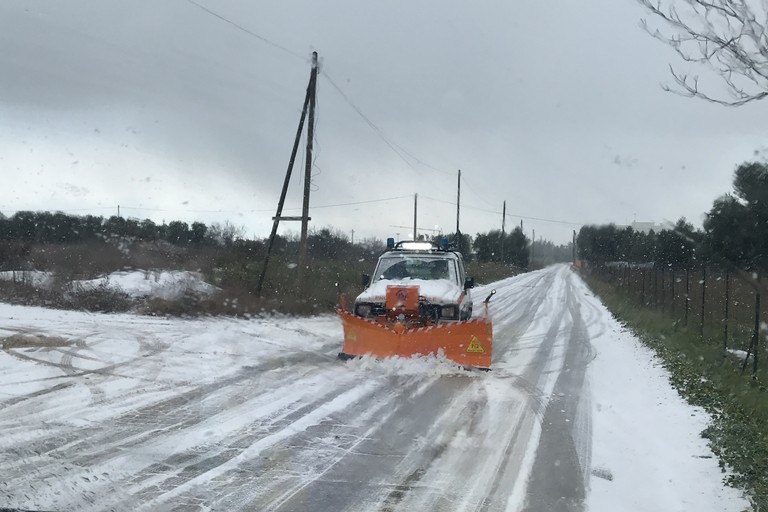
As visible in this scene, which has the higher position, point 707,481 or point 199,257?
point 199,257

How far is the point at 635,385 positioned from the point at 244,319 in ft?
33.1

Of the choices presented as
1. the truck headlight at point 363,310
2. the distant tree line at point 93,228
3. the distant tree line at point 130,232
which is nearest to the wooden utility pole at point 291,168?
the truck headlight at point 363,310

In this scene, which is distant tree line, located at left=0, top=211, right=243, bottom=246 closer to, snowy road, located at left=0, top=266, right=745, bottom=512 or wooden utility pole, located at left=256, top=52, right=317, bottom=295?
wooden utility pole, located at left=256, top=52, right=317, bottom=295

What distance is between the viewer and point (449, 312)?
416 inches

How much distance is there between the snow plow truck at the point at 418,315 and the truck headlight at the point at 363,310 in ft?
0.06

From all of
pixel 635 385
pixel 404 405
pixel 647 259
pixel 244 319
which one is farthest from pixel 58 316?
A: pixel 647 259

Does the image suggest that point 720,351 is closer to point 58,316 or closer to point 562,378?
point 562,378

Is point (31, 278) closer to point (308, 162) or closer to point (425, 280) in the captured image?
point (308, 162)

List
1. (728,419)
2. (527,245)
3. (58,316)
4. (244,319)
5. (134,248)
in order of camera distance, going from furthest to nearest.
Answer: (527,245) < (134,248) < (244,319) < (58,316) < (728,419)

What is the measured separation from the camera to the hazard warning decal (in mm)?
9727

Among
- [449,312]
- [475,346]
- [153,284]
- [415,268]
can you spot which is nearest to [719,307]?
[415,268]

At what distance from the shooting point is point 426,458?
558cm

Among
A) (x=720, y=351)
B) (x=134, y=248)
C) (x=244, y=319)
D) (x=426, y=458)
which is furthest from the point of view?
(x=134, y=248)

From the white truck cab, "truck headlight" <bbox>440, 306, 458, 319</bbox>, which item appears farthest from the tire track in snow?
the white truck cab
